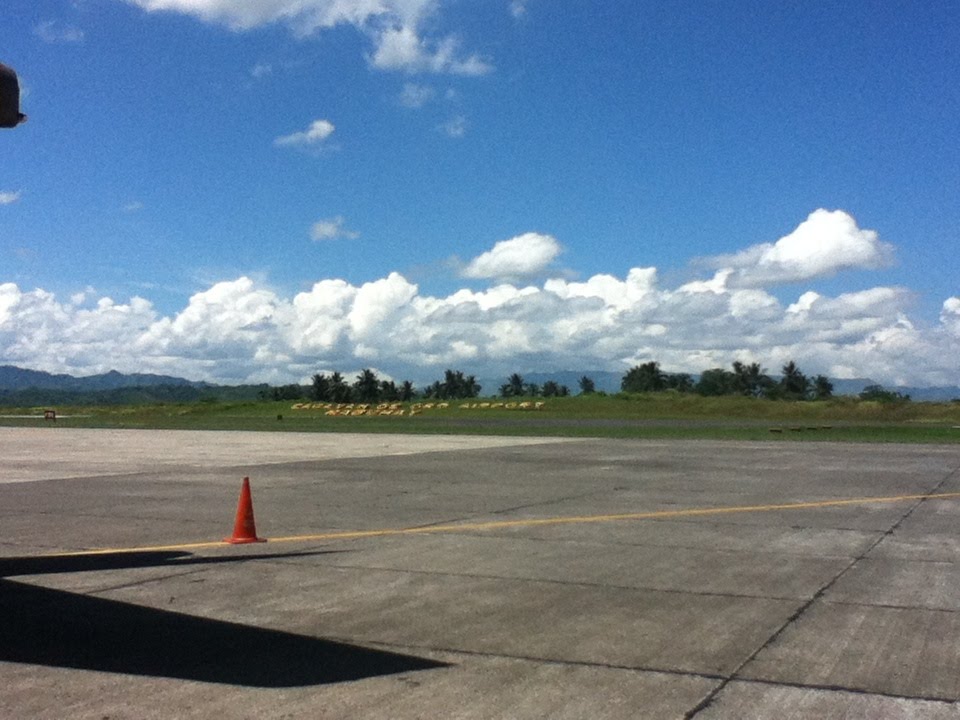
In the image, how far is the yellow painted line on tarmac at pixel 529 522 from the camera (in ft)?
41.3

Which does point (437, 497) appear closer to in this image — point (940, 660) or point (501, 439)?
point (940, 660)

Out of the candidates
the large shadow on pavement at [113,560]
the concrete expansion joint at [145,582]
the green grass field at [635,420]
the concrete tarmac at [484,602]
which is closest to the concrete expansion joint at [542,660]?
the concrete tarmac at [484,602]

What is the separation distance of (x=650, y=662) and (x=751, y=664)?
71cm

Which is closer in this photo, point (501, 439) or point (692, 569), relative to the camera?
point (692, 569)

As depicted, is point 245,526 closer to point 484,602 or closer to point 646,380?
point 484,602

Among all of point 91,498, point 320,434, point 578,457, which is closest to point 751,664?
point 91,498

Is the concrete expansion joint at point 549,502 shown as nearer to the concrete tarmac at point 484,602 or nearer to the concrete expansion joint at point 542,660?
the concrete tarmac at point 484,602

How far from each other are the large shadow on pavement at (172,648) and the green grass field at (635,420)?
34067mm

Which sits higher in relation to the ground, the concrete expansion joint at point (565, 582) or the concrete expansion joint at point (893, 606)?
the concrete expansion joint at point (565, 582)

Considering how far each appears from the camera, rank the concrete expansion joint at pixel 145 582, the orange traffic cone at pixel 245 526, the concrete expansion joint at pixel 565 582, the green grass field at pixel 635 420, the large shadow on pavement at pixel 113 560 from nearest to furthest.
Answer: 1. the concrete expansion joint at pixel 565 582
2. the concrete expansion joint at pixel 145 582
3. the large shadow on pavement at pixel 113 560
4. the orange traffic cone at pixel 245 526
5. the green grass field at pixel 635 420

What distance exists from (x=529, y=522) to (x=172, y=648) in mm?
7909

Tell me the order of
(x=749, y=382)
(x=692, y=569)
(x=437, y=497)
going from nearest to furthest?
(x=692, y=569) < (x=437, y=497) < (x=749, y=382)

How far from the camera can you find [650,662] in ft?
23.4

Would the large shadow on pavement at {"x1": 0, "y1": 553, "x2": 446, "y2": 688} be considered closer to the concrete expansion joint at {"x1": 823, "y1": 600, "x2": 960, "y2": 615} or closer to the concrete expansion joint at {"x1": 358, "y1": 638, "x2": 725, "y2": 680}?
the concrete expansion joint at {"x1": 358, "y1": 638, "x2": 725, "y2": 680}
